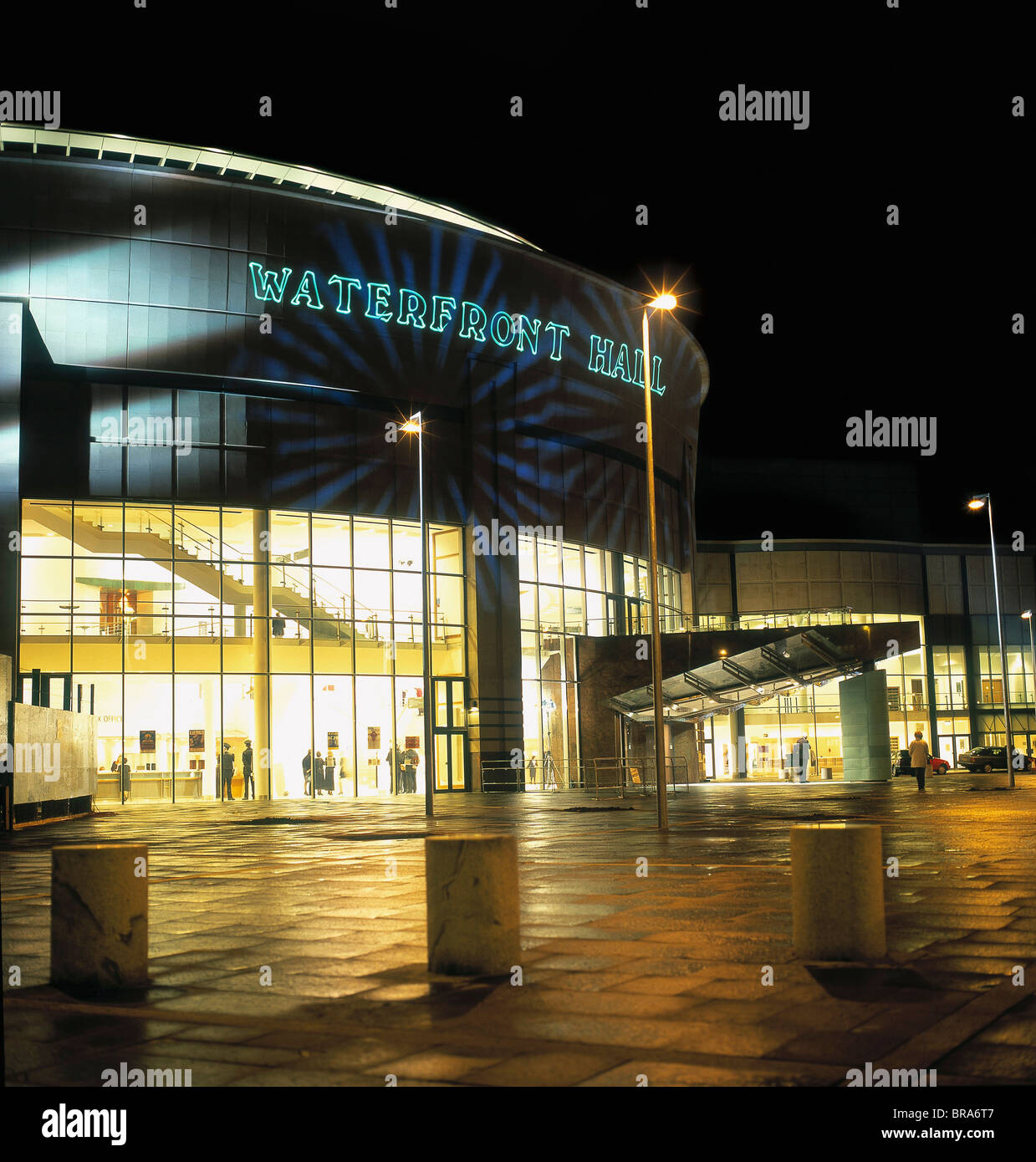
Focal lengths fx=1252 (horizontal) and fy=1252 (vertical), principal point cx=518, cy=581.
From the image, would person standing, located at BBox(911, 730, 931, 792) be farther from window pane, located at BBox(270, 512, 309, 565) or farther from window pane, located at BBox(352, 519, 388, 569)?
window pane, located at BBox(270, 512, 309, 565)

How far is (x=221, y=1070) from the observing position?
216 inches

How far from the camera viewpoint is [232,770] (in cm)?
4147

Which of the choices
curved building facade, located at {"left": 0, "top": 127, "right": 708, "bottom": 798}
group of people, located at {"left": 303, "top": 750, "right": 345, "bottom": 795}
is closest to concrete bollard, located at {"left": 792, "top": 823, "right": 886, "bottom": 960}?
curved building facade, located at {"left": 0, "top": 127, "right": 708, "bottom": 798}

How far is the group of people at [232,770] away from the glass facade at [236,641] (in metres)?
0.17

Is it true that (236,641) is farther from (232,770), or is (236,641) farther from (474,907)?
(474,907)

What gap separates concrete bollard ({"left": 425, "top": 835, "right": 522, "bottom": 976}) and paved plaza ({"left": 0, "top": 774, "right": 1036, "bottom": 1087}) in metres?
0.20

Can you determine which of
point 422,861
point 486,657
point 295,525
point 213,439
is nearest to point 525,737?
point 486,657

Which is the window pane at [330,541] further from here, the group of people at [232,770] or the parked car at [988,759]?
the parked car at [988,759]

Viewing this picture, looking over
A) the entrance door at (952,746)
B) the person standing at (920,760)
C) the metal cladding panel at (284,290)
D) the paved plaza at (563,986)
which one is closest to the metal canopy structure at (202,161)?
the metal cladding panel at (284,290)

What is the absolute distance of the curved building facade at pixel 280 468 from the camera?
132 ft

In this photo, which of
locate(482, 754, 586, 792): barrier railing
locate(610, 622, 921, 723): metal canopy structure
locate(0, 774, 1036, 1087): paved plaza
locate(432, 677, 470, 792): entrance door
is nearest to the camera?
locate(0, 774, 1036, 1087): paved plaza

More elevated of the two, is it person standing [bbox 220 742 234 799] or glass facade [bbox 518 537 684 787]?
glass facade [bbox 518 537 684 787]

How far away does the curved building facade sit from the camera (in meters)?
40.3
